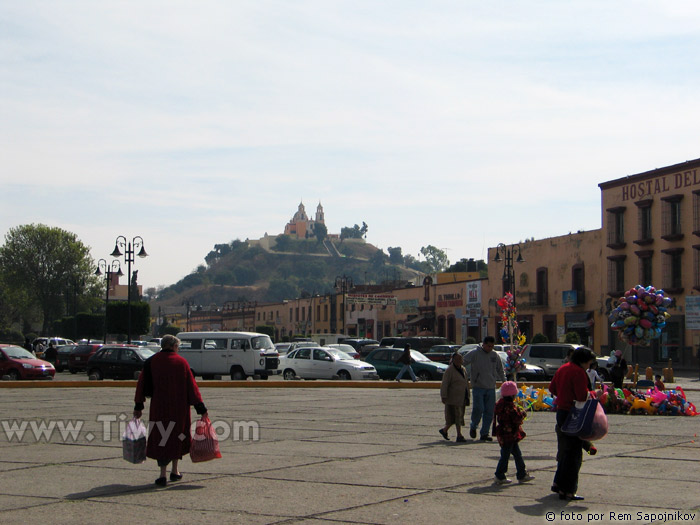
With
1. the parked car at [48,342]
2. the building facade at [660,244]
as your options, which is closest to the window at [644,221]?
the building facade at [660,244]

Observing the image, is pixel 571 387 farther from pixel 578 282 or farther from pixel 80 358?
pixel 578 282

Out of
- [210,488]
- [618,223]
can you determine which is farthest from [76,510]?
[618,223]

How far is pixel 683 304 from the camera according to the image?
49.6 m

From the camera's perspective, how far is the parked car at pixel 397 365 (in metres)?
34.1

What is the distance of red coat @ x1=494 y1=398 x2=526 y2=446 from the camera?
10180mm

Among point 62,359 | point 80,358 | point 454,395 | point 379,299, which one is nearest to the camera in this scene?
point 454,395

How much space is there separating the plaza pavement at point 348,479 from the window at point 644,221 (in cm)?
3654

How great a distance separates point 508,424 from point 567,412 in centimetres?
108

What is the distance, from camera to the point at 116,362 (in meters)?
36.0

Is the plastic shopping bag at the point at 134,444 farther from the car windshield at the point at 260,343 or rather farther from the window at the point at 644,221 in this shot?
the window at the point at 644,221

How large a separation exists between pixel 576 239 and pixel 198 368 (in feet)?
103

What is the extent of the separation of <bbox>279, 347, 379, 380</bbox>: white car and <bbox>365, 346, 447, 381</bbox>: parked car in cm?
93

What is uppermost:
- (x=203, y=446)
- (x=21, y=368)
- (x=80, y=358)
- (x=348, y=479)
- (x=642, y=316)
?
(x=642, y=316)

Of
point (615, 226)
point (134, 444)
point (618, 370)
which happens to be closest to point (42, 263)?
point (615, 226)
